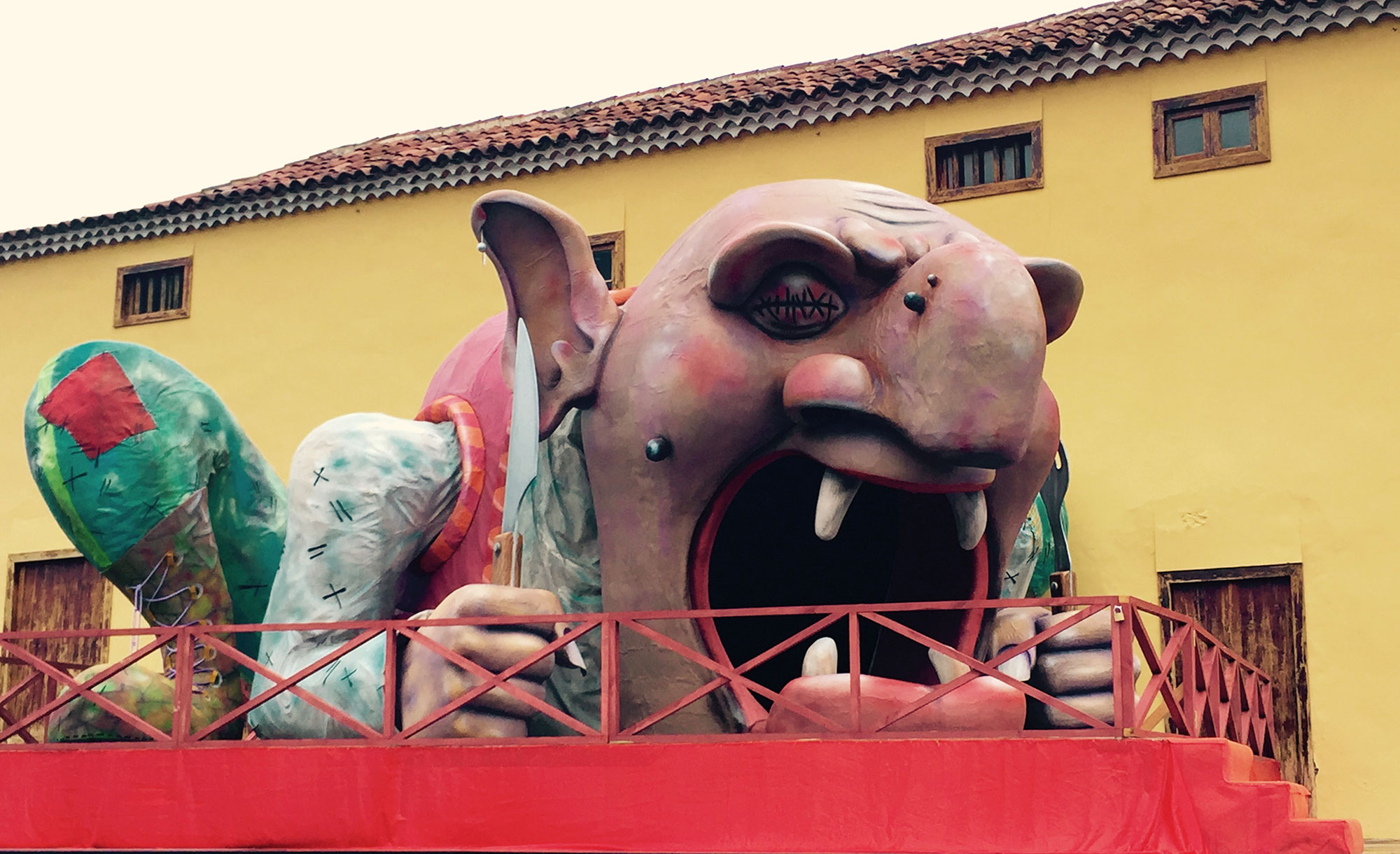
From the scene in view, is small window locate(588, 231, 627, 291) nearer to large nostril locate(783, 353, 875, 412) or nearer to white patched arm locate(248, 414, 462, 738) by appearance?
white patched arm locate(248, 414, 462, 738)

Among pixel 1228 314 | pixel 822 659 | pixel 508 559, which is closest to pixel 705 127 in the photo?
pixel 1228 314

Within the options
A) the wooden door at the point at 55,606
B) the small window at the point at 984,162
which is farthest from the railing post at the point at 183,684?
the wooden door at the point at 55,606

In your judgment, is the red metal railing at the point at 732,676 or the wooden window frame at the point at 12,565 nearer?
the red metal railing at the point at 732,676

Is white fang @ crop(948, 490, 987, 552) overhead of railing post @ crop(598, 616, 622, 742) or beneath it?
overhead

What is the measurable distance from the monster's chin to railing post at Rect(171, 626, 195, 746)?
6.49ft

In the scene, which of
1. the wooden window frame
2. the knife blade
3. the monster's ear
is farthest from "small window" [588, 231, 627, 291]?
the knife blade

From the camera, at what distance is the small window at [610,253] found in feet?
51.8

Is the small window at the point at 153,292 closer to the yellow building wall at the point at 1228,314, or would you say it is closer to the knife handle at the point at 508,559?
the yellow building wall at the point at 1228,314

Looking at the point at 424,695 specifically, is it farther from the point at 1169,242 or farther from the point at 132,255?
the point at 132,255

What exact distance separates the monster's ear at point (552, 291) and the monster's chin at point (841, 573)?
79 centimetres

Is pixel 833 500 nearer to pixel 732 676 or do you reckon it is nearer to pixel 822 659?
pixel 822 659

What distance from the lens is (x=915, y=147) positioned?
14.8 meters

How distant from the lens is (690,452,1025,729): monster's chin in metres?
6.71

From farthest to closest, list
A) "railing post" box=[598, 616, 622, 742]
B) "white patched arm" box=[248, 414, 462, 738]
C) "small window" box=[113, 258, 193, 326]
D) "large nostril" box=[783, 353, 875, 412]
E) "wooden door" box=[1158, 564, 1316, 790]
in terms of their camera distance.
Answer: "small window" box=[113, 258, 193, 326], "wooden door" box=[1158, 564, 1316, 790], "white patched arm" box=[248, 414, 462, 738], "large nostril" box=[783, 353, 875, 412], "railing post" box=[598, 616, 622, 742]
